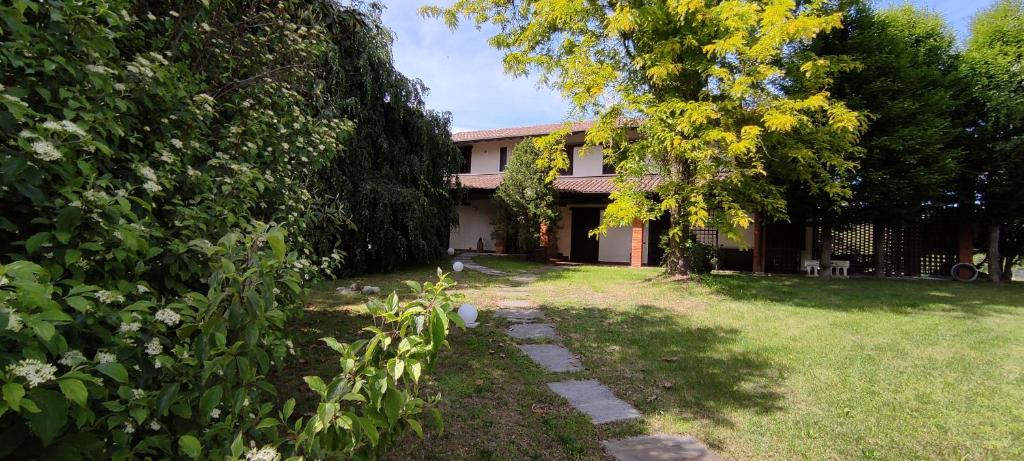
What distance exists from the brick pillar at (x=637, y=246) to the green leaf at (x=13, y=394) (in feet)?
48.2

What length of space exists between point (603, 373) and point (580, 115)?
6307mm

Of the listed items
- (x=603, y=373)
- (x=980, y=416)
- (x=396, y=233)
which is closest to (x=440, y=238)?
(x=396, y=233)

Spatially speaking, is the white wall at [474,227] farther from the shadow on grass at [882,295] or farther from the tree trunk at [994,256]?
the tree trunk at [994,256]

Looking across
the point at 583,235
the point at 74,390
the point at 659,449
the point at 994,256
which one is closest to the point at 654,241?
the point at 583,235

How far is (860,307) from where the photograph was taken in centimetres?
764

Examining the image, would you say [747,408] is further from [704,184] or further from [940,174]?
[940,174]

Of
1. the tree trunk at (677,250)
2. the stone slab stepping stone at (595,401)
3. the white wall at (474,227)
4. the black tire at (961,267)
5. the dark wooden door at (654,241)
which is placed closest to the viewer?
the stone slab stepping stone at (595,401)

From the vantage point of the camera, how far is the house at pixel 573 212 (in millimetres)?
14938

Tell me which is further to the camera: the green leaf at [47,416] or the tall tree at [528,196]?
the tall tree at [528,196]

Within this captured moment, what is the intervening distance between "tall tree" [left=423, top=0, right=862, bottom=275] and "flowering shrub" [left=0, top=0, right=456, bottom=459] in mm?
6644

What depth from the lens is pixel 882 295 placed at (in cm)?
904

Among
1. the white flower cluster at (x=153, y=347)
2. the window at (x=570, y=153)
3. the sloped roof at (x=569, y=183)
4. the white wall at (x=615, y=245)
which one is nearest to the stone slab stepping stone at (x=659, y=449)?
the white flower cluster at (x=153, y=347)

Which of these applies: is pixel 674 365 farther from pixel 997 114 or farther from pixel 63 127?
pixel 997 114

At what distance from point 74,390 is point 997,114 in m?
16.8
